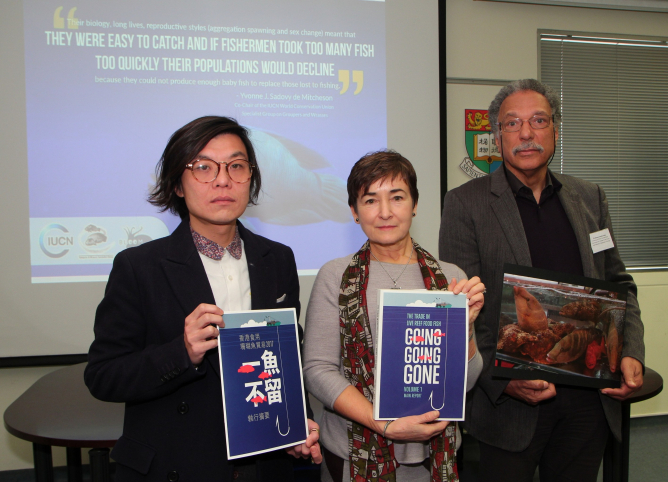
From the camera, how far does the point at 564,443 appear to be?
5.65 feet

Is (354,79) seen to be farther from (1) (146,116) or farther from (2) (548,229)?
(2) (548,229)

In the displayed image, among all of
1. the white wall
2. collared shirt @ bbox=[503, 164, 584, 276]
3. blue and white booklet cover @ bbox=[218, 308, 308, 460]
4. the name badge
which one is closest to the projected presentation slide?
the white wall

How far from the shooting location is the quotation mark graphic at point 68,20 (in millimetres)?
3006

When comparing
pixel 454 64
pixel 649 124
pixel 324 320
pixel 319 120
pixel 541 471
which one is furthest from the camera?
pixel 649 124

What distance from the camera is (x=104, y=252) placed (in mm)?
3090

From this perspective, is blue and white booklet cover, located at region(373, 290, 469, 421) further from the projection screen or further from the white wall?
the white wall

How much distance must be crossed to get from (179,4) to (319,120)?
4.04ft

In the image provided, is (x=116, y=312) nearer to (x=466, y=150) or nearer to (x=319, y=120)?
(x=319, y=120)

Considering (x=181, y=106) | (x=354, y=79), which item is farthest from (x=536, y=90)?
(x=181, y=106)

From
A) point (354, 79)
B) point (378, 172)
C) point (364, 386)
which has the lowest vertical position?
point (364, 386)

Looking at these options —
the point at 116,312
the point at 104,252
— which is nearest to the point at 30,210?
the point at 104,252

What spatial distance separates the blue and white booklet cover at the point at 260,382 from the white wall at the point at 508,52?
299 centimetres

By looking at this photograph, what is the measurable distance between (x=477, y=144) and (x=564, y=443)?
107 inches

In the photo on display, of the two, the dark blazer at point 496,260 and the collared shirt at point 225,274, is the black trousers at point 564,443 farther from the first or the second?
the collared shirt at point 225,274
